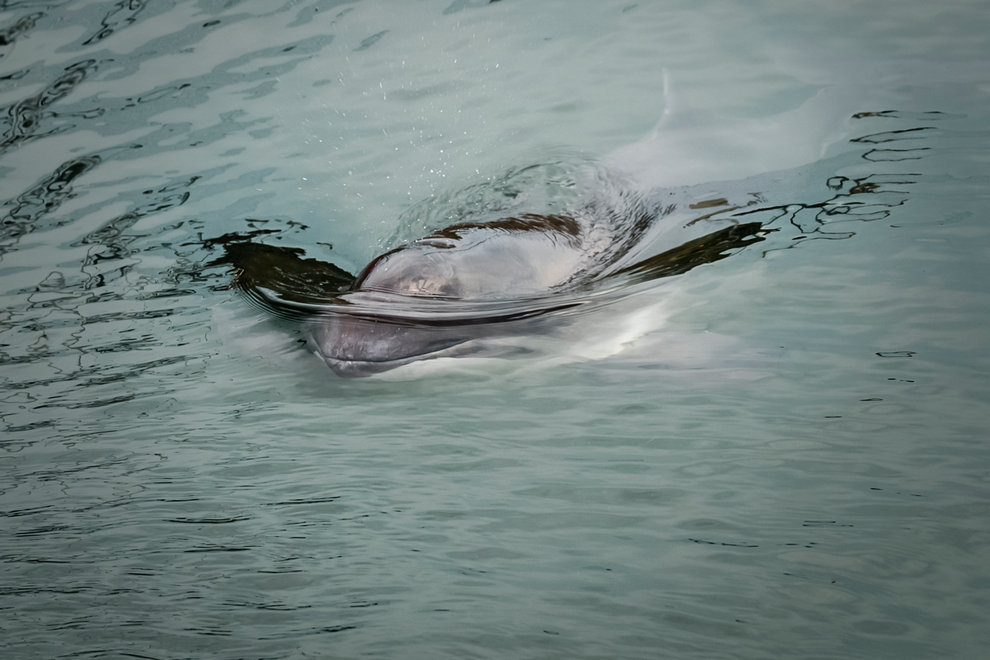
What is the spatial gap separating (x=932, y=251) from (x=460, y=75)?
325 cm

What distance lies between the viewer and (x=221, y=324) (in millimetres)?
4039

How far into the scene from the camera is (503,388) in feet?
11.6

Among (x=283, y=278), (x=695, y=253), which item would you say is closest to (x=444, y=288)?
(x=283, y=278)

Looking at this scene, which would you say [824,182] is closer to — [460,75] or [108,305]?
[460,75]

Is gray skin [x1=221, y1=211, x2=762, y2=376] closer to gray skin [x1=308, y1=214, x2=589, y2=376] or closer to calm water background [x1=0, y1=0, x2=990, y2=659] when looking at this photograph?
gray skin [x1=308, y1=214, x2=589, y2=376]

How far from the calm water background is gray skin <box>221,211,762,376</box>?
134mm

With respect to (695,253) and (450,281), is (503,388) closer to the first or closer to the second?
(450,281)

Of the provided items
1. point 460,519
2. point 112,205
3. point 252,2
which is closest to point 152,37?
point 252,2

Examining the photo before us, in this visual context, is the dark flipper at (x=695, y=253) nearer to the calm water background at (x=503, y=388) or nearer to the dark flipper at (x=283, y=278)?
the calm water background at (x=503, y=388)

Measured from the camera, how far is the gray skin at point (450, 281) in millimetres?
3574

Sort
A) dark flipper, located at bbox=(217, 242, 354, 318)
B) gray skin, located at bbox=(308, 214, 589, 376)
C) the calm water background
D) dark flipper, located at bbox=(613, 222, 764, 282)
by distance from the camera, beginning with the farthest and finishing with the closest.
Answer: dark flipper, located at bbox=(613, 222, 764, 282) → dark flipper, located at bbox=(217, 242, 354, 318) → gray skin, located at bbox=(308, 214, 589, 376) → the calm water background

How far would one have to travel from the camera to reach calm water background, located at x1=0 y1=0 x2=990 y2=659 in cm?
259

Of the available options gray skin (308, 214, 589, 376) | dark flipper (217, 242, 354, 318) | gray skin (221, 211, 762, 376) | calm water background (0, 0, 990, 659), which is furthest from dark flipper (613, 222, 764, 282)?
dark flipper (217, 242, 354, 318)

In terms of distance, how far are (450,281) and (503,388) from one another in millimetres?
540
